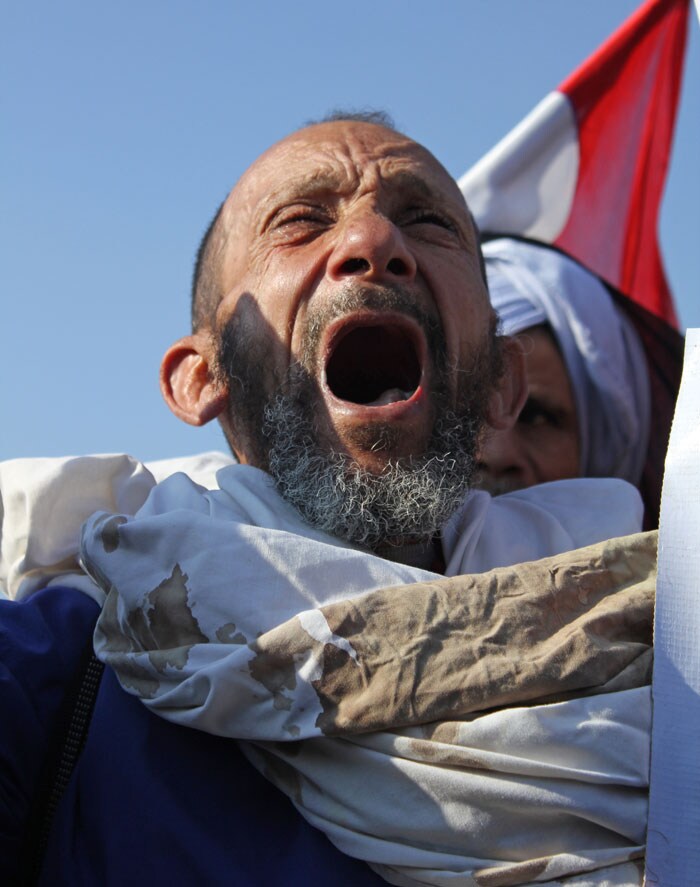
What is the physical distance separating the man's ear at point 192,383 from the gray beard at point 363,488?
30cm

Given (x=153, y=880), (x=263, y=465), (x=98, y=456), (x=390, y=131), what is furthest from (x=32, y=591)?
(x=390, y=131)

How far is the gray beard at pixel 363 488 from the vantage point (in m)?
2.24

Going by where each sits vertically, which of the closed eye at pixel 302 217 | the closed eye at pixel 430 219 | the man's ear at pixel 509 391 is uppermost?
the closed eye at pixel 302 217

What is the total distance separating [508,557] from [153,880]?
3.16 feet

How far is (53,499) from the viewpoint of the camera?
229 cm

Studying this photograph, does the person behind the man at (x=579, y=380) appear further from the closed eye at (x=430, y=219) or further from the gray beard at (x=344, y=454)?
the gray beard at (x=344, y=454)

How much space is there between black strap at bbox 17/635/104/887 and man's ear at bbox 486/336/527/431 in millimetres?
1197

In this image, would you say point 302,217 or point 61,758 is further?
point 302,217

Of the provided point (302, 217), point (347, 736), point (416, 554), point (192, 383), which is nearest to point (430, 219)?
point (302, 217)

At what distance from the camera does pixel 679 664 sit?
1.63m

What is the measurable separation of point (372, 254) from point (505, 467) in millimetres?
1527

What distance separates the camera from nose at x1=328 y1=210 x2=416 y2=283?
2.35m

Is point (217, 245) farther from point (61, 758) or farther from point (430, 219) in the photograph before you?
point (61, 758)

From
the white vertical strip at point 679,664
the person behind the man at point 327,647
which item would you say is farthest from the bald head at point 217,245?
the white vertical strip at point 679,664
